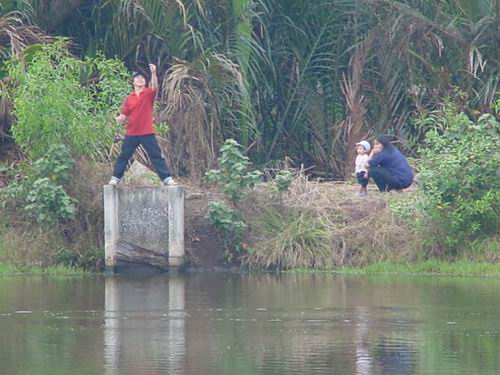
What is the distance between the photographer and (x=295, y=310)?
50.5 ft

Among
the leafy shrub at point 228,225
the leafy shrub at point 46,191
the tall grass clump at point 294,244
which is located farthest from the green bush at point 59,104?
the tall grass clump at point 294,244

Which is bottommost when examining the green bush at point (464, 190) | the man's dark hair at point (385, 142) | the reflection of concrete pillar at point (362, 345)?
the reflection of concrete pillar at point (362, 345)

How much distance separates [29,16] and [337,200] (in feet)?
19.1

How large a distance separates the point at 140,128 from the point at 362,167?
344 cm

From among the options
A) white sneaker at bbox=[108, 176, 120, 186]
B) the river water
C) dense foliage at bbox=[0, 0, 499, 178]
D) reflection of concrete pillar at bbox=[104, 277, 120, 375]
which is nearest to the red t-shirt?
white sneaker at bbox=[108, 176, 120, 186]

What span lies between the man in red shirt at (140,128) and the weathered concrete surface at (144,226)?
0.80ft

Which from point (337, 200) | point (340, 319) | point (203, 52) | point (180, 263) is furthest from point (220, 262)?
point (340, 319)

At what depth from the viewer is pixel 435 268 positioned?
749 inches

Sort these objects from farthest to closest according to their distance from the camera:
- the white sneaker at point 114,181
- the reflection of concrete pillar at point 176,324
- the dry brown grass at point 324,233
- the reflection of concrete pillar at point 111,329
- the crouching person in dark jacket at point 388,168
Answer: the crouching person in dark jacket at point 388,168, the dry brown grass at point 324,233, the white sneaker at point 114,181, the reflection of concrete pillar at point 176,324, the reflection of concrete pillar at point 111,329

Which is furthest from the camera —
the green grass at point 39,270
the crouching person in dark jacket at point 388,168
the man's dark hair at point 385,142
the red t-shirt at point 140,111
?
the man's dark hair at point 385,142

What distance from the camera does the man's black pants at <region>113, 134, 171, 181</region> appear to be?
1928 cm

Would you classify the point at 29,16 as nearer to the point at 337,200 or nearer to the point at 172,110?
the point at 172,110

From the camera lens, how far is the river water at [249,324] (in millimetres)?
12055

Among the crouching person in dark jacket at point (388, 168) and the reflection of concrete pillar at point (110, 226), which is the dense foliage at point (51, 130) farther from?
the crouching person in dark jacket at point (388, 168)
